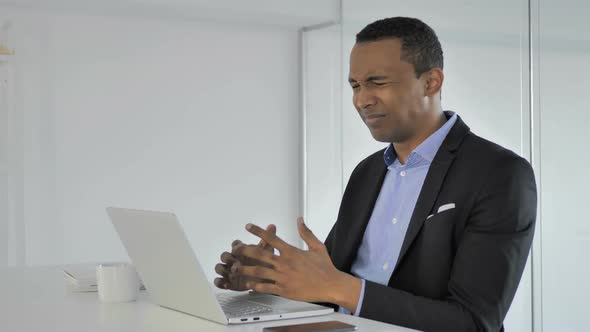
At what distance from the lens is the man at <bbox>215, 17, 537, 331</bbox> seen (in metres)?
1.90

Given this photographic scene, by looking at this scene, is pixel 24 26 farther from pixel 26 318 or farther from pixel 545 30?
pixel 26 318

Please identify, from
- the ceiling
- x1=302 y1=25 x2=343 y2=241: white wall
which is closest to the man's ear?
the ceiling

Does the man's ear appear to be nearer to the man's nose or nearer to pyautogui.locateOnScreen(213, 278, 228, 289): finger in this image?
the man's nose

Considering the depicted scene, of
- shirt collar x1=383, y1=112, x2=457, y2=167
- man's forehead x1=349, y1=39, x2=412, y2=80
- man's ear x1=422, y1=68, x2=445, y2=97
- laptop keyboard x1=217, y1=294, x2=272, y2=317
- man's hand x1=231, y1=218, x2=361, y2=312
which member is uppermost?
man's forehead x1=349, y1=39, x2=412, y2=80

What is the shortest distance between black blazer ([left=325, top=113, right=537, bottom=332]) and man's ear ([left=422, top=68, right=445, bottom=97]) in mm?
104

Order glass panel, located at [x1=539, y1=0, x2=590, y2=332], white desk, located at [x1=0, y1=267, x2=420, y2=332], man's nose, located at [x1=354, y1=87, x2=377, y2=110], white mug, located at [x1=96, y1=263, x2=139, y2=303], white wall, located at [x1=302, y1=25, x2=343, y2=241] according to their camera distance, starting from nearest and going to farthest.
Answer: white desk, located at [x1=0, y1=267, x2=420, y2=332], white mug, located at [x1=96, y1=263, x2=139, y2=303], man's nose, located at [x1=354, y1=87, x2=377, y2=110], glass panel, located at [x1=539, y1=0, x2=590, y2=332], white wall, located at [x1=302, y1=25, x2=343, y2=241]

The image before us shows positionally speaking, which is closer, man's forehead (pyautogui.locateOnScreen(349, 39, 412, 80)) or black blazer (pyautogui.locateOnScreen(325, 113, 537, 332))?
black blazer (pyautogui.locateOnScreen(325, 113, 537, 332))

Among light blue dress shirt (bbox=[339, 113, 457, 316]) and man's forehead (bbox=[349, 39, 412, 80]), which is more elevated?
man's forehead (bbox=[349, 39, 412, 80])

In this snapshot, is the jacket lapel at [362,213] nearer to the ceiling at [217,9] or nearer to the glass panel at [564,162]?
the glass panel at [564,162]

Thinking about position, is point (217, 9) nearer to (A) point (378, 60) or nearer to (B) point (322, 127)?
(B) point (322, 127)

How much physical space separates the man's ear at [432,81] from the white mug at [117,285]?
0.87 meters

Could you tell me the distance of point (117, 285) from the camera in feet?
6.65

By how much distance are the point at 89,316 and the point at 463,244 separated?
2.76ft

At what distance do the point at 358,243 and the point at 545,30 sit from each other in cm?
210
